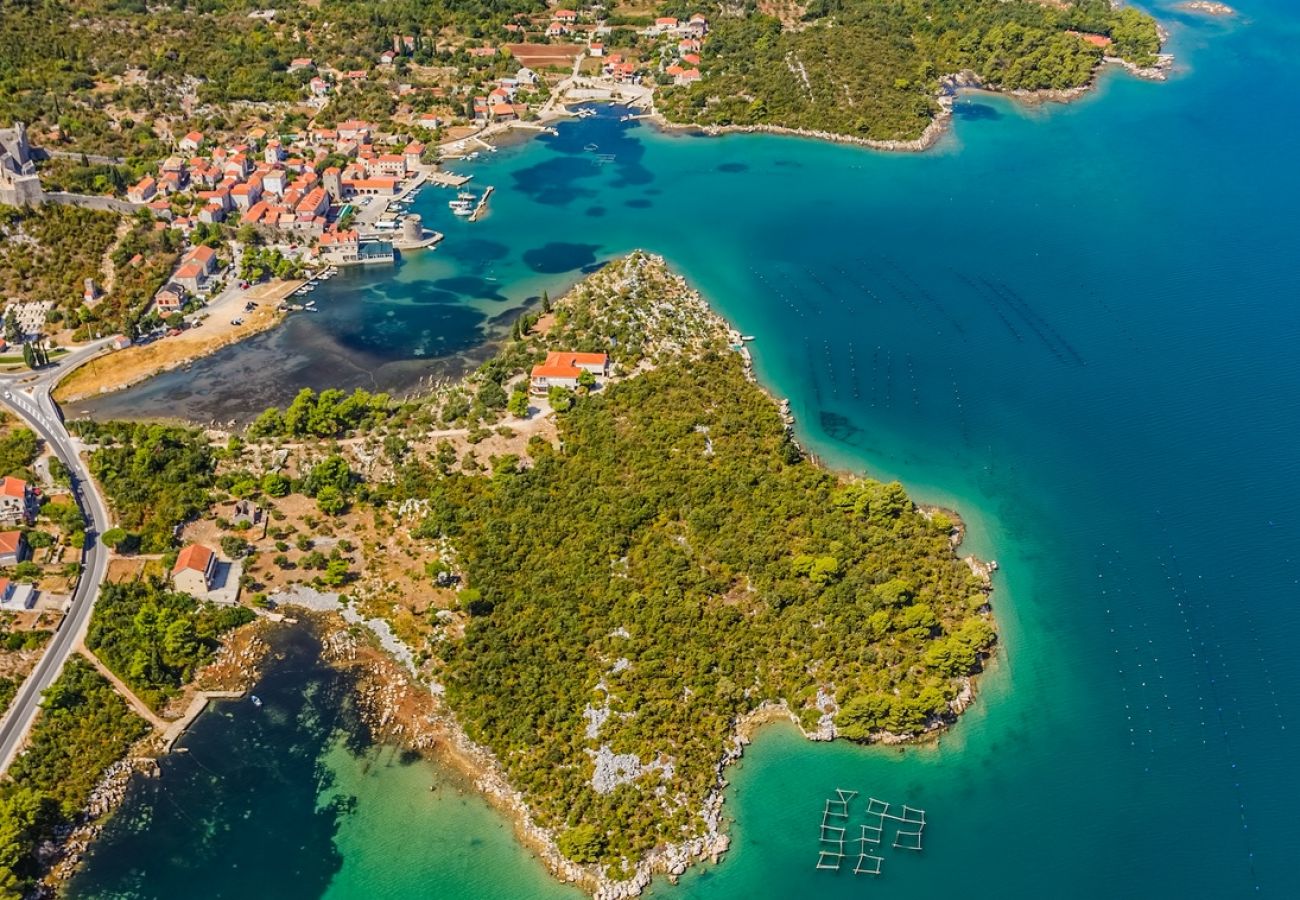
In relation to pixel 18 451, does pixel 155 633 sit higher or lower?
lower

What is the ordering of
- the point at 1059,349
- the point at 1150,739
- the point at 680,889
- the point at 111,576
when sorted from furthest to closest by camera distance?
the point at 1059,349
the point at 111,576
the point at 1150,739
the point at 680,889

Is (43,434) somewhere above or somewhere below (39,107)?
below

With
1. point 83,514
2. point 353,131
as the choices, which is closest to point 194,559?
point 83,514

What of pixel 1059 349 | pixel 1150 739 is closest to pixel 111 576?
pixel 1150 739

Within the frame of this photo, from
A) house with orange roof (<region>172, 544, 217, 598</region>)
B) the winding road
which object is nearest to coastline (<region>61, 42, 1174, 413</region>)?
the winding road

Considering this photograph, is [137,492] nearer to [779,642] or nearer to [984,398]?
[779,642]

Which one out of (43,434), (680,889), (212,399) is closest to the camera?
(680,889)

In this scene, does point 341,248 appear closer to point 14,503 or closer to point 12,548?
point 14,503
